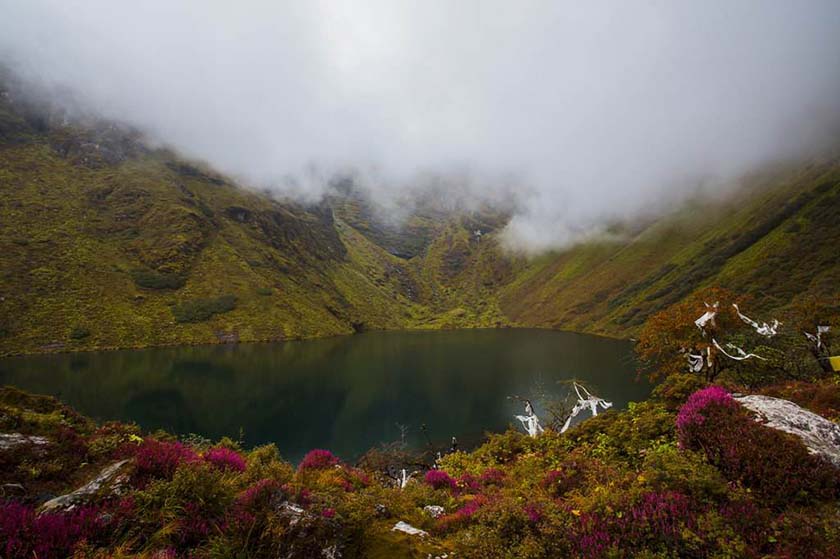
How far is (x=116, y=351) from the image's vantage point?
10875cm

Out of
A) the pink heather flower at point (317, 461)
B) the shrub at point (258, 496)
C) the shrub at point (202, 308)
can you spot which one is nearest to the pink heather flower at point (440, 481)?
the pink heather flower at point (317, 461)

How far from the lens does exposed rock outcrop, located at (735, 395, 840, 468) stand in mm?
6344

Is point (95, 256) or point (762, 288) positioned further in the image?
point (95, 256)

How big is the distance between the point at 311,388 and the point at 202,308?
316 ft

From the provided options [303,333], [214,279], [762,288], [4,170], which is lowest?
[303,333]

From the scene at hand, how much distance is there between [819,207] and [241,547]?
23015 centimetres

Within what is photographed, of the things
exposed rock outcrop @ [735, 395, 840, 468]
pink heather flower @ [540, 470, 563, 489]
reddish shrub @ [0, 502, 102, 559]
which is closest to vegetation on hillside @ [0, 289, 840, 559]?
reddish shrub @ [0, 502, 102, 559]

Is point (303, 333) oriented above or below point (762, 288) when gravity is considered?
below

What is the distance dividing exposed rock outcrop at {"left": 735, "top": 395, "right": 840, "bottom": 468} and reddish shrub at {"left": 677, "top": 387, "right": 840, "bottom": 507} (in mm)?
361

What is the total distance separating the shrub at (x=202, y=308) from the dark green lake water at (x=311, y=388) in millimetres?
22982

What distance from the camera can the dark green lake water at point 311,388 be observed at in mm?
52375

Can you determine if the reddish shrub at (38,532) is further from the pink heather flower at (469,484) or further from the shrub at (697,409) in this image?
the pink heather flower at (469,484)

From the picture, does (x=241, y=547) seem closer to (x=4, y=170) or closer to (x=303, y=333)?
(x=303, y=333)

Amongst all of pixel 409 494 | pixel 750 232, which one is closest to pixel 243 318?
pixel 409 494
